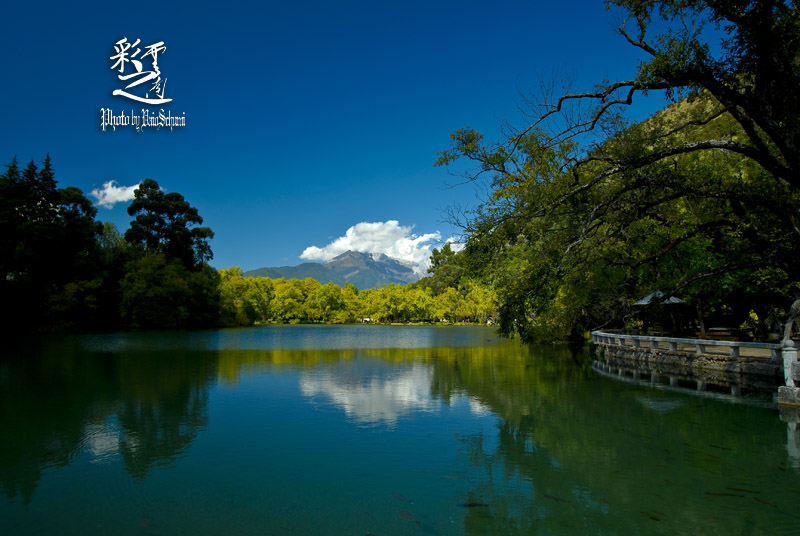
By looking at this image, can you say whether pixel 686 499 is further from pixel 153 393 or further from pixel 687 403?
pixel 153 393

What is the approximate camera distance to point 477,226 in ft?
32.2

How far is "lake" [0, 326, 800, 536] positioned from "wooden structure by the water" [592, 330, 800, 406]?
1.28m

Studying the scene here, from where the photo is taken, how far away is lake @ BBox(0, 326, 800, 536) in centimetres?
532

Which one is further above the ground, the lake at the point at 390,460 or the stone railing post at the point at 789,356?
the stone railing post at the point at 789,356

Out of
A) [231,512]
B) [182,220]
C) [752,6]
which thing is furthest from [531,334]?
[182,220]

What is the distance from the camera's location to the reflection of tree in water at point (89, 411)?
740 cm

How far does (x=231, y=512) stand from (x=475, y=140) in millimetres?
13129

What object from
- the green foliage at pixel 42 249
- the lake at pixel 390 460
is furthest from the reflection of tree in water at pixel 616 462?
the green foliage at pixel 42 249

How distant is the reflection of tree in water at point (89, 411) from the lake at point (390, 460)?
0.06 m

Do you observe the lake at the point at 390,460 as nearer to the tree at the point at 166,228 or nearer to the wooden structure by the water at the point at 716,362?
the wooden structure by the water at the point at 716,362

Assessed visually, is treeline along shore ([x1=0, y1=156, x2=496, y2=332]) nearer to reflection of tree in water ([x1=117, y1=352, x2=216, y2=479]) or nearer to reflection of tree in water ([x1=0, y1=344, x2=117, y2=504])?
reflection of tree in water ([x1=117, y1=352, x2=216, y2=479])

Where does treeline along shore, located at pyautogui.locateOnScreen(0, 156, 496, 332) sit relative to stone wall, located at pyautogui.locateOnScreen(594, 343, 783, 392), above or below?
above

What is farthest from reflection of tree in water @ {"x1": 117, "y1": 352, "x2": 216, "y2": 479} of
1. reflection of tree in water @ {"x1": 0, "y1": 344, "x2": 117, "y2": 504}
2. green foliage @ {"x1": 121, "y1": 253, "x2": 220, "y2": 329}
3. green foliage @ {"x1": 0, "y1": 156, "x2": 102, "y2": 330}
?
green foliage @ {"x1": 121, "y1": 253, "x2": 220, "y2": 329}

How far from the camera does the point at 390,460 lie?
24.4 ft
